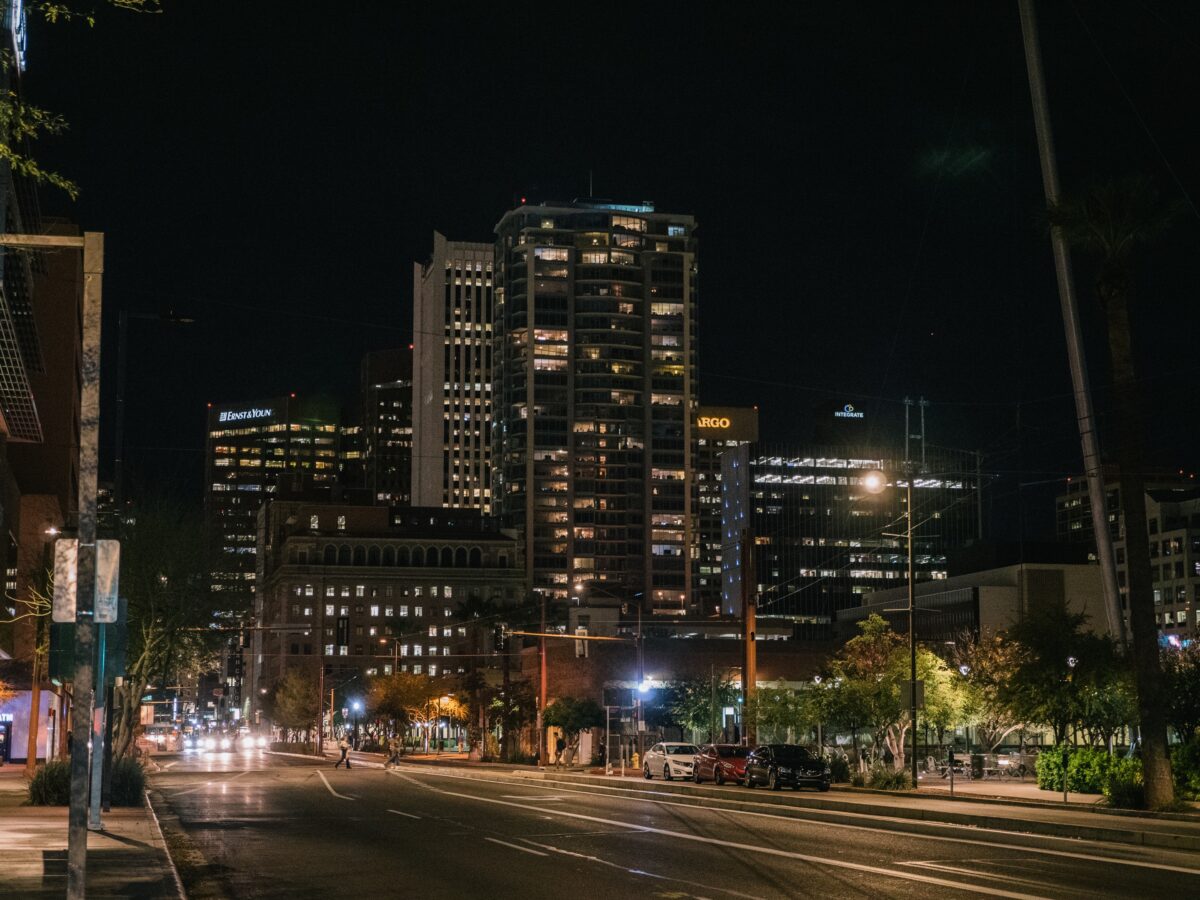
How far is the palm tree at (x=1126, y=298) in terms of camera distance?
3284 centimetres

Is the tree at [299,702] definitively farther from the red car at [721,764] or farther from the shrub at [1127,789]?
the shrub at [1127,789]

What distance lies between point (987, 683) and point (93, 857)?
138 feet

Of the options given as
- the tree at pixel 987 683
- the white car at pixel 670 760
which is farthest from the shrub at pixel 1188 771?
the white car at pixel 670 760

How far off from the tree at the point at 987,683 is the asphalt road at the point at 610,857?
20.5 m

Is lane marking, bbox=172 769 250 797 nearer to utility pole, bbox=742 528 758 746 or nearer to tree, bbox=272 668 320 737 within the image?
utility pole, bbox=742 528 758 746

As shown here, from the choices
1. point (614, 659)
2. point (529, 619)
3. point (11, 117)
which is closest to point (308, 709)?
point (529, 619)

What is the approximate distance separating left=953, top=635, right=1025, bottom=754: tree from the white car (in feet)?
36.5

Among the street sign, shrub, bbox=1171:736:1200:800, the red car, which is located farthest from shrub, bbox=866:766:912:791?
the street sign

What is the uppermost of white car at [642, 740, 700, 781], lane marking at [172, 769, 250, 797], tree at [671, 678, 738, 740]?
tree at [671, 678, 738, 740]

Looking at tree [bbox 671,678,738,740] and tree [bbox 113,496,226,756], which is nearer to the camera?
tree [bbox 113,496,226,756]

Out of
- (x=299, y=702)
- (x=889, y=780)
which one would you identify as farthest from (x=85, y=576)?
(x=299, y=702)

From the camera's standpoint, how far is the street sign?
13609 millimetres

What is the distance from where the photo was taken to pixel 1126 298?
3456cm

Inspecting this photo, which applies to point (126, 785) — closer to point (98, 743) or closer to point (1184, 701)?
point (98, 743)
